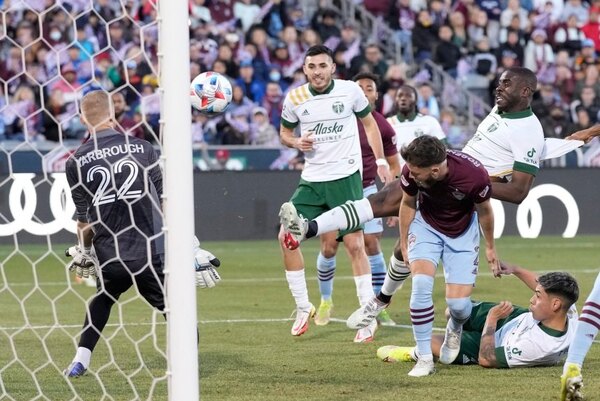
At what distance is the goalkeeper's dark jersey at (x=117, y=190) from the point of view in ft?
23.3

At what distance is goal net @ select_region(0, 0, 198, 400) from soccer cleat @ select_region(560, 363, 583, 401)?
197cm

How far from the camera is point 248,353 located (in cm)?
828

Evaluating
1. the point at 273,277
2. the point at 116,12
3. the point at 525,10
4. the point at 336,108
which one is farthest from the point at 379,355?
the point at 525,10

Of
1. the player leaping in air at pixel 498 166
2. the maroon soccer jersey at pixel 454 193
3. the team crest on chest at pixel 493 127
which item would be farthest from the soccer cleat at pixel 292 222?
the team crest on chest at pixel 493 127

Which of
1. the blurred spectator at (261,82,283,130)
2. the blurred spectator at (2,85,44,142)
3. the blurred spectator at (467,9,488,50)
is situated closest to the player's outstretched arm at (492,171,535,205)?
the blurred spectator at (2,85,44,142)

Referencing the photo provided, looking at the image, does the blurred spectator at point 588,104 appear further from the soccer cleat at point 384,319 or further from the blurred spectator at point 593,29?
the soccer cleat at point 384,319

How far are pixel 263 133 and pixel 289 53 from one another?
2.66 meters

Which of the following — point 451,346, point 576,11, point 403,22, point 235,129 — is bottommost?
point 451,346

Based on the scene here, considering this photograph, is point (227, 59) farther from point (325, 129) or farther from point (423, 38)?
point (325, 129)

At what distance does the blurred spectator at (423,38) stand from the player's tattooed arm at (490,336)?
620 inches

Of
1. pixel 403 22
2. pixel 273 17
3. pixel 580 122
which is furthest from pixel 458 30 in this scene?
pixel 273 17

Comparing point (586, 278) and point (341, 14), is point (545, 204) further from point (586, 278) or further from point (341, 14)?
point (341, 14)

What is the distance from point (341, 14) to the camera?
23.3 metres

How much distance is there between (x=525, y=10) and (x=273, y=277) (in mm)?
12921
